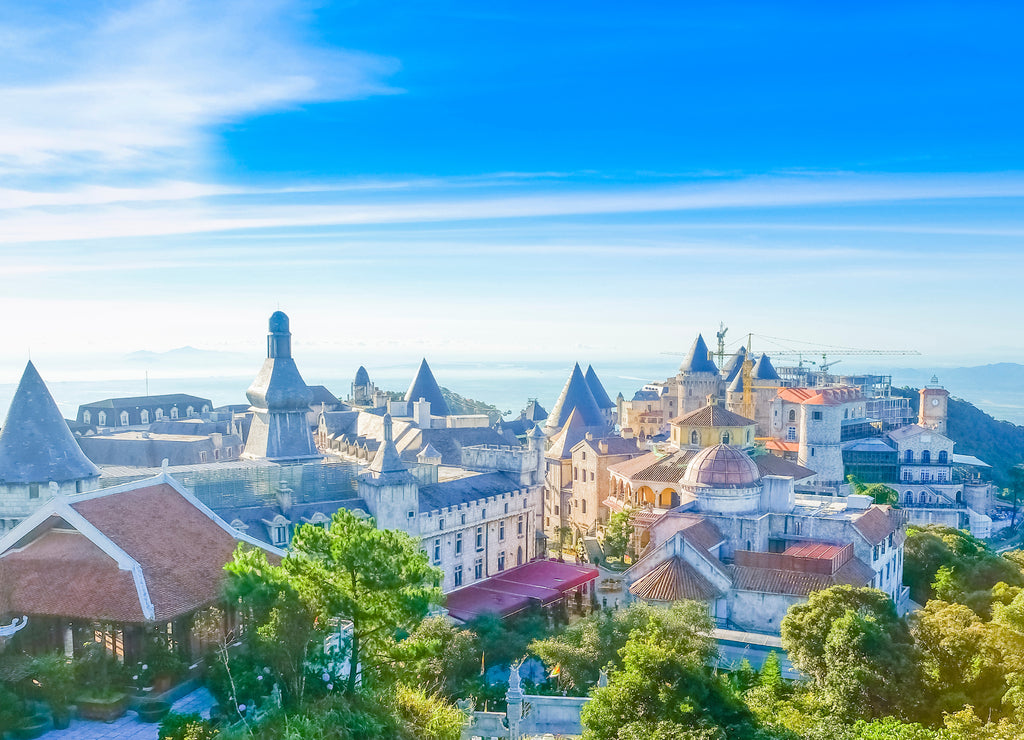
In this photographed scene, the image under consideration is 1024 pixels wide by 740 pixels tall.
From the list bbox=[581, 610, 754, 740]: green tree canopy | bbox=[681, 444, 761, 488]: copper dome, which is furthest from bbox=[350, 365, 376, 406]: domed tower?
bbox=[581, 610, 754, 740]: green tree canopy

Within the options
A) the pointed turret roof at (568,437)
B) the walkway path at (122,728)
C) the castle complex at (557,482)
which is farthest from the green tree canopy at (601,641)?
the pointed turret roof at (568,437)

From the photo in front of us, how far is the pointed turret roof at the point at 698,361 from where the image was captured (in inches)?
3406

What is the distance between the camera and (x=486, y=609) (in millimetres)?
39312

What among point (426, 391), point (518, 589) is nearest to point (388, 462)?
point (518, 589)

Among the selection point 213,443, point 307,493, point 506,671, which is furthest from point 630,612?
point 213,443

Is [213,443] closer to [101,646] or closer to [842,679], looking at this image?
[101,646]

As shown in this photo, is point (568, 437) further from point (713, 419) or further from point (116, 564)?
point (116, 564)

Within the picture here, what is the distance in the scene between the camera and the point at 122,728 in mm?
21016

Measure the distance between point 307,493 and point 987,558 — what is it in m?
33.2

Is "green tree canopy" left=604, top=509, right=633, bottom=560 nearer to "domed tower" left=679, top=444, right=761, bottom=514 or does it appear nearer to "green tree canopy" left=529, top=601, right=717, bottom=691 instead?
"domed tower" left=679, top=444, right=761, bottom=514

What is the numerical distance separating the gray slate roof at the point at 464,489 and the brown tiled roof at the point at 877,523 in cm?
1828

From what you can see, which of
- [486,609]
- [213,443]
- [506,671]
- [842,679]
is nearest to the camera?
[842,679]

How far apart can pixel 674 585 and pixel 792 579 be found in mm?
4972

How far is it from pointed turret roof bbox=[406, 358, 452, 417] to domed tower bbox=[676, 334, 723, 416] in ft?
86.4
